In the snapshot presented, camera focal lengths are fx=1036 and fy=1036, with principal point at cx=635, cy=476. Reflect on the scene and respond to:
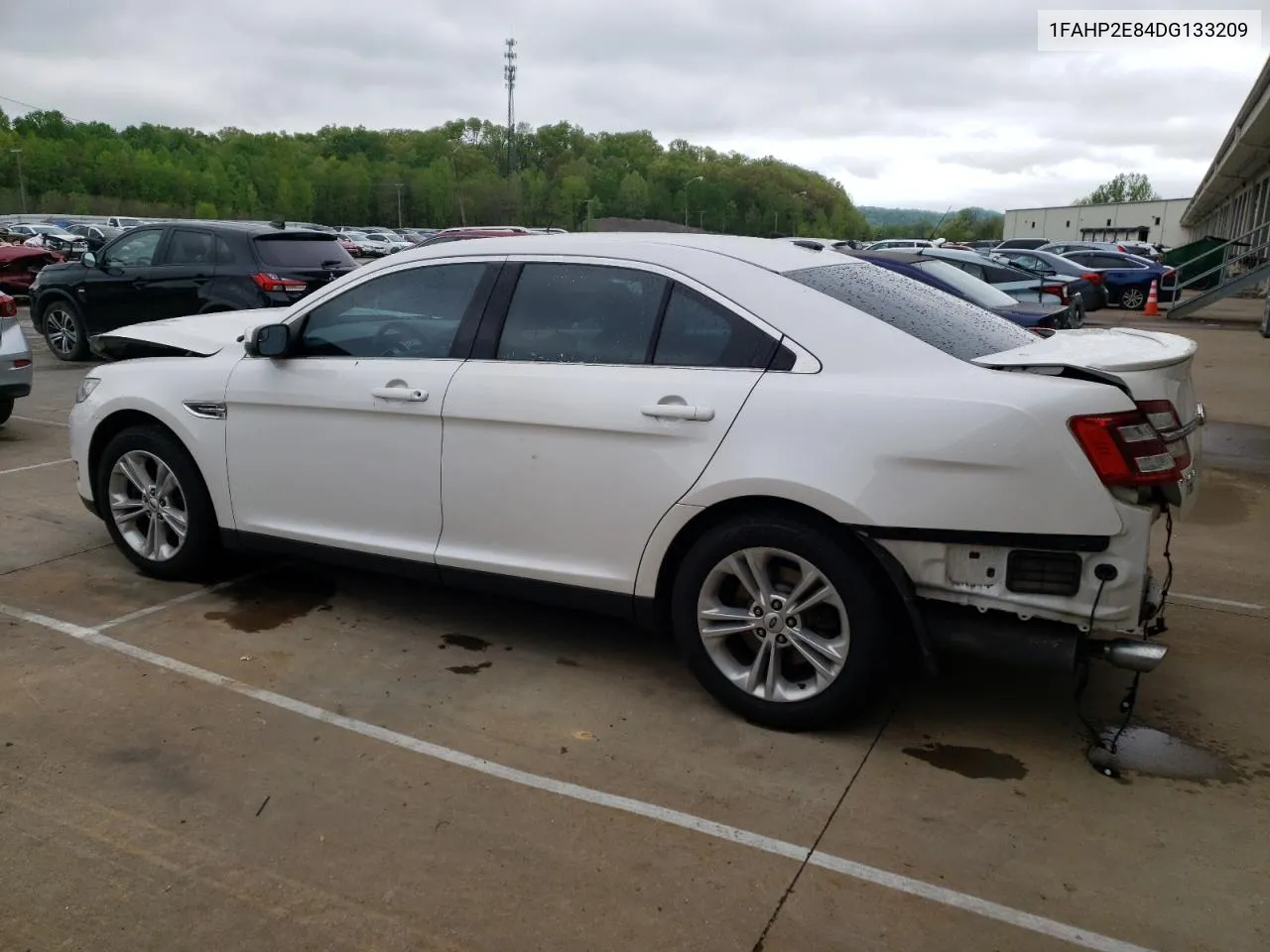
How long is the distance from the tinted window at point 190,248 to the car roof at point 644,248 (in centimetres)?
793

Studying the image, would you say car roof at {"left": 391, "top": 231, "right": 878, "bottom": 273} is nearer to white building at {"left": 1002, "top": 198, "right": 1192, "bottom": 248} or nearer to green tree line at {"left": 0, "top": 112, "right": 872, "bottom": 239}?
green tree line at {"left": 0, "top": 112, "right": 872, "bottom": 239}

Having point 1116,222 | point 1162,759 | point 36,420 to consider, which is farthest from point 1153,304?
point 1116,222

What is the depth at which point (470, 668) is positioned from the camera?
13.9ft

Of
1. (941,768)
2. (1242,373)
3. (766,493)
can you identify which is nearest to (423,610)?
(766,493)

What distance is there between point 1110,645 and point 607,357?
6.56 feet

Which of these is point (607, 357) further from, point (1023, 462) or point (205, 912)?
point (205, 912)

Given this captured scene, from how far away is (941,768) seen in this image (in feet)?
11.3

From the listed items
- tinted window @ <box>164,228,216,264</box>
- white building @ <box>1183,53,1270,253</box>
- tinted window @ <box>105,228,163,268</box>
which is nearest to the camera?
tinted window @ <box>164,228,216,264</box>

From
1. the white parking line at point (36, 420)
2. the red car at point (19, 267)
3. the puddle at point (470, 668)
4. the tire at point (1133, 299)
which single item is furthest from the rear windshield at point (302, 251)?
the tire at point (1133, 299)

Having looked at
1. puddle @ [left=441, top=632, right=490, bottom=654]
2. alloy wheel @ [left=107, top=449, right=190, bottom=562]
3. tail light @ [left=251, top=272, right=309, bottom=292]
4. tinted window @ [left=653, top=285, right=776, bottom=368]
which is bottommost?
puddle @ [left=441, top=632, right=490, bottom=654]

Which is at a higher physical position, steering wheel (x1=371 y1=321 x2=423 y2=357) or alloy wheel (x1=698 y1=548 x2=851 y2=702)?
steering wheel (x1=371 y1=321 x2=423 y2=357)

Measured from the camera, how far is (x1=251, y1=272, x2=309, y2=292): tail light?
11.1m

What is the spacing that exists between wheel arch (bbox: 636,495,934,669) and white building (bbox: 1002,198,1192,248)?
84.4m

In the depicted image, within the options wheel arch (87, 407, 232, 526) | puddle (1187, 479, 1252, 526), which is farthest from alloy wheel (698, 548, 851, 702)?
puddle (1187, 479, 1252, 526)
